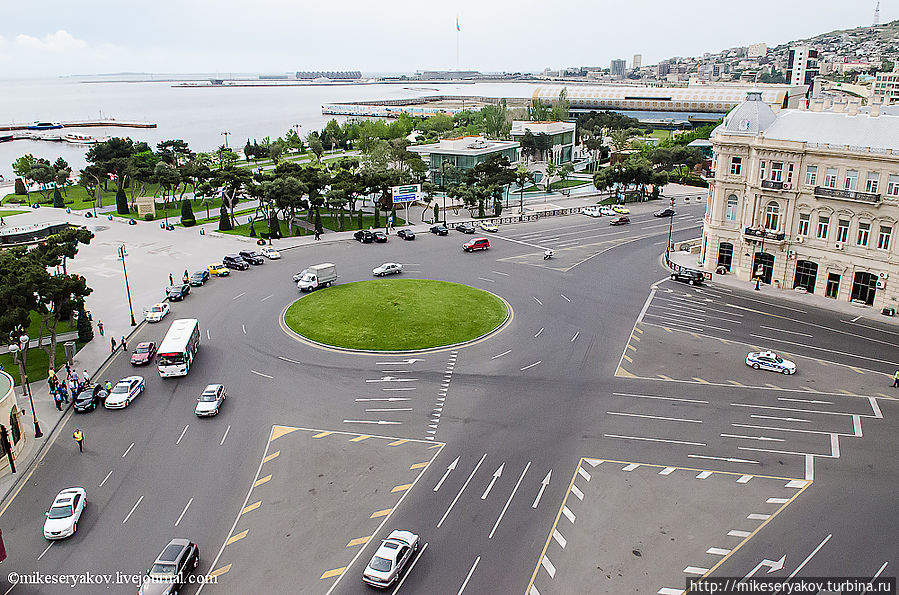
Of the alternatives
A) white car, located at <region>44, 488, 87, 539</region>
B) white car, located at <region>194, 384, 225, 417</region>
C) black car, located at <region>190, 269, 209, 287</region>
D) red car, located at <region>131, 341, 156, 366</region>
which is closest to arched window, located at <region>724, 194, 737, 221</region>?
white car, located at <region>194, 384, 225, 417</region>

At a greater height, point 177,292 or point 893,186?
point 893,186

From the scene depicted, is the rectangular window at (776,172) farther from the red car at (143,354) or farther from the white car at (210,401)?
the red car at (143,354)

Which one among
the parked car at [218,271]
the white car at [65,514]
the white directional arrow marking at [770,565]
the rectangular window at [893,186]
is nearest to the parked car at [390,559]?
the white directional arrow marking at [770,565]

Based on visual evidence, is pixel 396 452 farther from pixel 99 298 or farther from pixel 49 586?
pixel 99 298

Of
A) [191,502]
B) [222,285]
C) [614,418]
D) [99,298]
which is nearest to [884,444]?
[614,418]

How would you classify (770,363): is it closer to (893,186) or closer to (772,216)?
(893,186)

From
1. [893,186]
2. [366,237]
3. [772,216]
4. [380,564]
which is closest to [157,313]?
[366,237]

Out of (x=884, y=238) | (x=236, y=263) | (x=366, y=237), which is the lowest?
(x=236, y=263)
